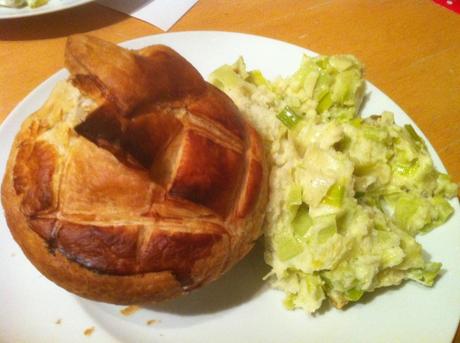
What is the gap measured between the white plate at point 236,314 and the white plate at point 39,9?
1058 millimetres

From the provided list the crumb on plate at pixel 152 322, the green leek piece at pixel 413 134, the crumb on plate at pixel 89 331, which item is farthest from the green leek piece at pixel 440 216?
the crumb on plate at pixel 89 331

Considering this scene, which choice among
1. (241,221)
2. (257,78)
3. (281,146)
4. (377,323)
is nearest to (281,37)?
(257,78)

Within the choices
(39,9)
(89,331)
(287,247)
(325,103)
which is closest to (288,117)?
(325,103)

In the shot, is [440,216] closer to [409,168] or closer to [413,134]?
[409,168]

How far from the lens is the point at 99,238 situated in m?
1.11

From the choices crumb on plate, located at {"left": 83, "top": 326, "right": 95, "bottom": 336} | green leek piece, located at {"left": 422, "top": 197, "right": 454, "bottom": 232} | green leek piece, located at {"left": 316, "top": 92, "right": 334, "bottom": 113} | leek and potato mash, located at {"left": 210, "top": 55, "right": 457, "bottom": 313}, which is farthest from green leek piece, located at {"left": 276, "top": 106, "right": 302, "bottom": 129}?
crumb on plate, located at {"left": 83, "top": 326, "right": 95, "bottom": 336}

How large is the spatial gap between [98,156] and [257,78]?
82 cm

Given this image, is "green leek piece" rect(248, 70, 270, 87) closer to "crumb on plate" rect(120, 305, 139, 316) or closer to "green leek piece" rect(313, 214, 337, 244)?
"green leek piece" rect(313, 214, 337, 244)

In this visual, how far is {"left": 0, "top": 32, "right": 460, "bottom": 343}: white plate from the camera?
4.19ft

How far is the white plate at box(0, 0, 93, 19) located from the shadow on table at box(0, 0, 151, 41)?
0.32 feet

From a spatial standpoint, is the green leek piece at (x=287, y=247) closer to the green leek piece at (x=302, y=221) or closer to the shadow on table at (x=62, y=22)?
the green leek piece at (x=302, y=221)

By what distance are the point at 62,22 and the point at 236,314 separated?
64.1 inches

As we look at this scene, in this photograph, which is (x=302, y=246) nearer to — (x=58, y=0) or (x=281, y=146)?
(x=281, y=146)

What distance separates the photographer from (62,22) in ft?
7.22
